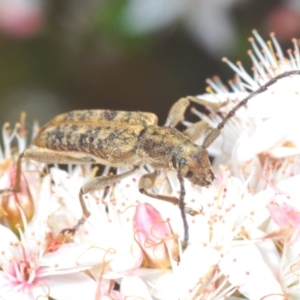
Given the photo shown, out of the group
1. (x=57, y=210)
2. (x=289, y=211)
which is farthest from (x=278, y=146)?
(x=57, y=210)

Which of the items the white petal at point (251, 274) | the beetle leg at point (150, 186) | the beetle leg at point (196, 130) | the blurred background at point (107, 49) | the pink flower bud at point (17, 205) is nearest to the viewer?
the white petal at point (251, 274)

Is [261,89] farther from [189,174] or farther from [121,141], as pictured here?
[121,141]

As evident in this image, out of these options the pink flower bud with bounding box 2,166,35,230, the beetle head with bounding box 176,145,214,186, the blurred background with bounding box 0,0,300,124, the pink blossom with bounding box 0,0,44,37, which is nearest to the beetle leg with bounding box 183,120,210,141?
the beetle head with bounding box 176,145,214,186

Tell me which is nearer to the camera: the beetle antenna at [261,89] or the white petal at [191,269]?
the white petal at [191,269]

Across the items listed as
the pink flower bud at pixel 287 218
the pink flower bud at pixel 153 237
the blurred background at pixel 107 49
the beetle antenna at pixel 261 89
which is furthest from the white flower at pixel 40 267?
the blurred background at pixel 107 49

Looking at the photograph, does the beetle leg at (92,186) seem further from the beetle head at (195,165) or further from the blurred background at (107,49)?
the blurred background at (107,49)

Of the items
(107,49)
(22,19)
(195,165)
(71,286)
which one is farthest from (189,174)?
(22,19)

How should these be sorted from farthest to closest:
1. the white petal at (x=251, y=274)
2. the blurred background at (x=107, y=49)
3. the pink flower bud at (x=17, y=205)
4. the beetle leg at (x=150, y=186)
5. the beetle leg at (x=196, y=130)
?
the blurred background at (x=107, y=49) < the beetle leg at (x=196, y=130) < the pink flower bud at (x=17, y=205) < the beetle leg at (x=150, y=186) < the white petal at (x=251, y=274)
